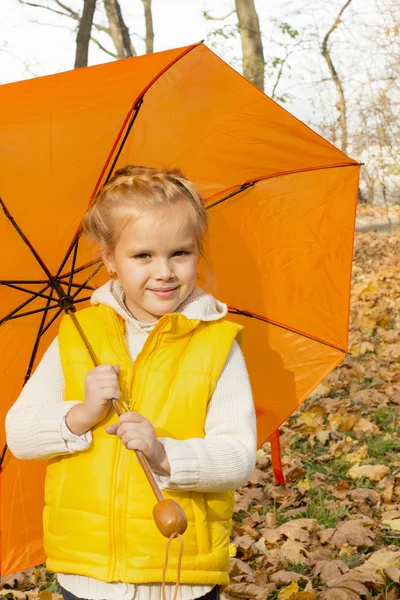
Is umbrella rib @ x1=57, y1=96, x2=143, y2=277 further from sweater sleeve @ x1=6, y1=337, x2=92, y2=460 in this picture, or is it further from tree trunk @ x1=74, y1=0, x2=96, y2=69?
tree trunk @ x1=74, y1=0, x2=96, y2=69

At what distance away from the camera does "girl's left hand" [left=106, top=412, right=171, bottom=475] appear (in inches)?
74.0

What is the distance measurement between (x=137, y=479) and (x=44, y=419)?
34 cm

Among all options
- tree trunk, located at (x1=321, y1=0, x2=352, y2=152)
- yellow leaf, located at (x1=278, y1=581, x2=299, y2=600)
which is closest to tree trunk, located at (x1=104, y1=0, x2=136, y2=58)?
tree trunk, located at (x1=321, y1=0, x2=352, y2=152)

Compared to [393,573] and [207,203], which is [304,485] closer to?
[393,573]

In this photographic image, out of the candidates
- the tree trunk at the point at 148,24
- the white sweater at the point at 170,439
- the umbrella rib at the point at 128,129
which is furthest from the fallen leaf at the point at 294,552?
the tree trunk at the point at 148,24

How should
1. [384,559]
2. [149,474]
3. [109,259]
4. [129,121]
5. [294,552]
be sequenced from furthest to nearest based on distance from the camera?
[294,552] < [384,559] < [129,121] < [109,259] < [149,474]

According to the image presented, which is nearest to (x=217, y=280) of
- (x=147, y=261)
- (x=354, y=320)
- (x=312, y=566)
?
(x=147, y=261)

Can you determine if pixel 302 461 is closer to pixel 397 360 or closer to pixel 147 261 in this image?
pixel 397 360

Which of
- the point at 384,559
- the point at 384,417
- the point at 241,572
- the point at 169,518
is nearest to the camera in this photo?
the point at 169,518

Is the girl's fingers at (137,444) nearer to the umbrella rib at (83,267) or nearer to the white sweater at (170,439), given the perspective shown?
the white sweater at (170,439)

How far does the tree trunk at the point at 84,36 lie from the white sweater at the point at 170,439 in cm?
1081

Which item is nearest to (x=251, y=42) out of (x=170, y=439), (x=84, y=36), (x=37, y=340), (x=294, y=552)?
(x=84, y=36)

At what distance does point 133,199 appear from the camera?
221 centimetres

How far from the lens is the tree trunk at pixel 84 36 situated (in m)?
12.4
